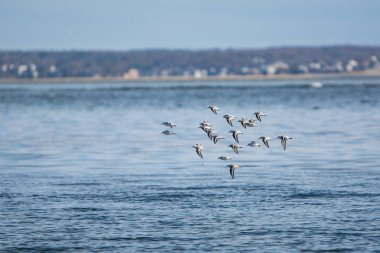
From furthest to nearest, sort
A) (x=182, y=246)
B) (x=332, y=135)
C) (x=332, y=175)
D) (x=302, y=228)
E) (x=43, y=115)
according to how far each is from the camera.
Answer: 1. (x=43, y=115)
2. (x=332, y=135)
3. (x=332, y=175)
4. (x=302, y=228)
5. (x=182, y=246)

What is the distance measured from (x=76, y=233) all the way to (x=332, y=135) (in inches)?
1133

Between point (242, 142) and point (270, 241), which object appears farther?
point (242, 142)

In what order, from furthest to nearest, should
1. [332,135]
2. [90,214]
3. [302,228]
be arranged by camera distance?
1. [332,135]
2. [90,214]
3. [302,228]

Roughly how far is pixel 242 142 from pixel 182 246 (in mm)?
26129

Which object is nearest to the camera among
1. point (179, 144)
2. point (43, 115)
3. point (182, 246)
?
point (182, 246)

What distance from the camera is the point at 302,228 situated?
24.0m

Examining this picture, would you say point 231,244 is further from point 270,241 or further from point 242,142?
point 242,142

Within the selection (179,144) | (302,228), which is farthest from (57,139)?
(302,228)

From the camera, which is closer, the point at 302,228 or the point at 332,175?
the point at 302,228

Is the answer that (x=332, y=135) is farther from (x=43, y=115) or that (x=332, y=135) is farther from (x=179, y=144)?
(x=43, y=115)

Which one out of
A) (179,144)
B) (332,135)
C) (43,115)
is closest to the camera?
(179,144)

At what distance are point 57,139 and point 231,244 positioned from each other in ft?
99.0

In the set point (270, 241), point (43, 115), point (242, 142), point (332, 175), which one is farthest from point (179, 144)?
point (43, 115)

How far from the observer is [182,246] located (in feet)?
73.6
